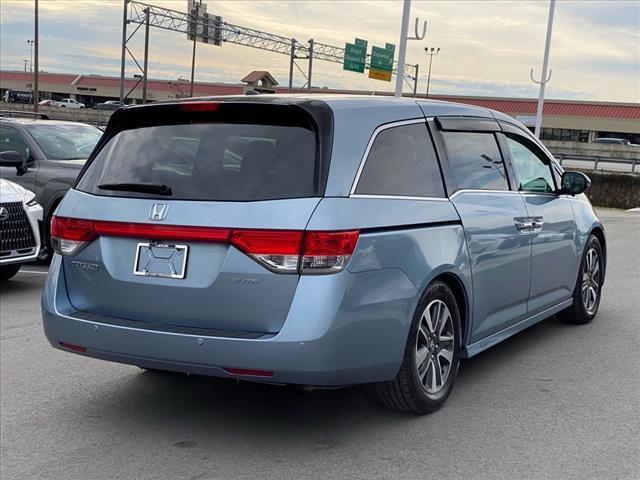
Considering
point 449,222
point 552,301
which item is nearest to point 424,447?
point 449,222

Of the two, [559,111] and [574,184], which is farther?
[559,111]

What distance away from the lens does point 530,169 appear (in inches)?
225

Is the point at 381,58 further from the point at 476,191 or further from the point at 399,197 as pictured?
the point at 399,197

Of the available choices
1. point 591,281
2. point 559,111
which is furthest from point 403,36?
point 559,111

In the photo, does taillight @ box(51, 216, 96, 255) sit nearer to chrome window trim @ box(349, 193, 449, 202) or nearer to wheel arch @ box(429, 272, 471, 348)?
chrome window trim @ box(349, 193, 449, 202)

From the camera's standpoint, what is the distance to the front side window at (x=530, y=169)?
5.50m

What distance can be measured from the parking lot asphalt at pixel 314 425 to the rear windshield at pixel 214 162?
1263mm

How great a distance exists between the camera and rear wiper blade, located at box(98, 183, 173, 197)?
12.8ft

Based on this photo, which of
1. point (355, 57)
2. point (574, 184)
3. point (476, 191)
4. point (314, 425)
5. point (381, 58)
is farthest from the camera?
point (355, 57)

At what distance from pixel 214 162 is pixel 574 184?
10.6 feet

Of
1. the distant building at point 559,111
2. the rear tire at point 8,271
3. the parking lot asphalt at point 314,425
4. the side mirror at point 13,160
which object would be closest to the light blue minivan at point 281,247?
the parking lot asphalt at point 314,425

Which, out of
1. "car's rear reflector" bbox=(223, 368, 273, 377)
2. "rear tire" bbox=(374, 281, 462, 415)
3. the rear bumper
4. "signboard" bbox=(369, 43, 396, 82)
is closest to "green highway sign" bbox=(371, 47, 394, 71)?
"signboard" bbox=(369, 43, 396, 82)

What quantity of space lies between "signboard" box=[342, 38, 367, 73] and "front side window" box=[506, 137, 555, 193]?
134ft

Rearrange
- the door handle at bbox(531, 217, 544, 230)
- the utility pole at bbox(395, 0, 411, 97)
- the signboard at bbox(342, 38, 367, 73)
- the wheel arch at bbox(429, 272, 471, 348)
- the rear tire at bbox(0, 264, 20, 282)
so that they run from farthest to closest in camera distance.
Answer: the signboard at bbox(342, 38, 367, 73)
the utility pole at bbox(395, 0, 411, 97)
the rear tire at bbox(0, 264, 20, 282)
the door handle at bbox(531, 217, 544, 230)
the wheel arch at bbox(429, 272, 471, 348)
